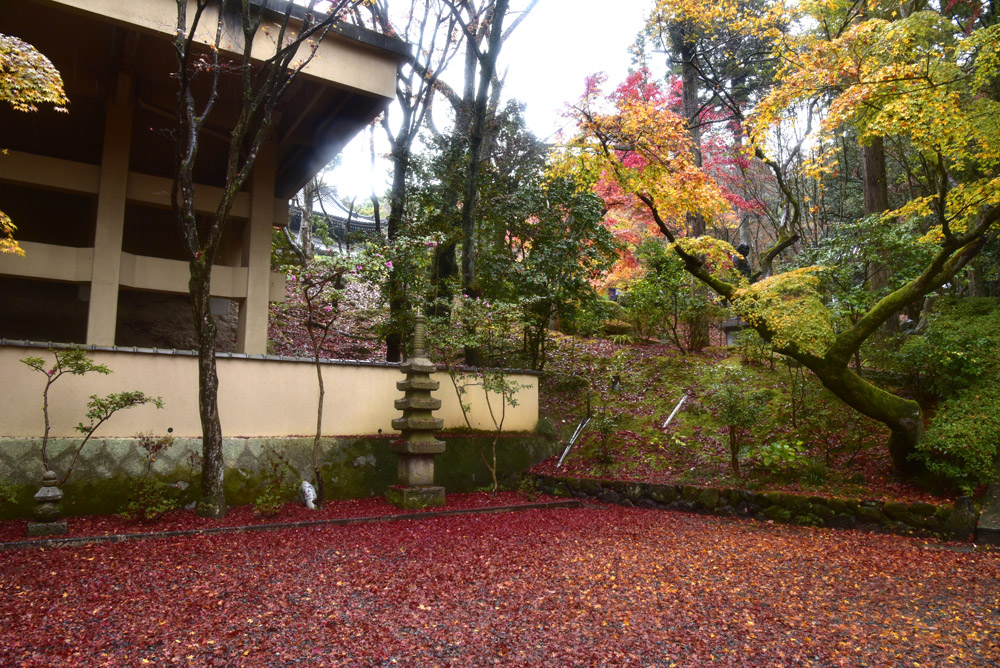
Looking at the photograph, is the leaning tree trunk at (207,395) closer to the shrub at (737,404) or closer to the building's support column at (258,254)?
the building's support column at (258,254)

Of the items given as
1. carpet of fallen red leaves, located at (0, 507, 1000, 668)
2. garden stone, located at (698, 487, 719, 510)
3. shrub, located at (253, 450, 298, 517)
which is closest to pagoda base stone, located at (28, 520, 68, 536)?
carpet of fallen red leaves, located at (0, 507, 1000, 668)

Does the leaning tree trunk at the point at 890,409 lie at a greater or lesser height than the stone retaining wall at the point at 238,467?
greater

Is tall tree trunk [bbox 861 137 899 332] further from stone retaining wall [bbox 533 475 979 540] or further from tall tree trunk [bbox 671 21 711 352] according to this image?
stone retaining wall [bbox 533 475 979 540]

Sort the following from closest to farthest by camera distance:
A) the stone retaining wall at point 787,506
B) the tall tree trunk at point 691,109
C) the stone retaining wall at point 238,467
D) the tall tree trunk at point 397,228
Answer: the stone retaining wall at point 238,467, the stone retaining wall at point 787,506, the tall tree trunk at point 397,228, the tall tree trunk at point 691,109

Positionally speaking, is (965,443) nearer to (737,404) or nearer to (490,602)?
(737,404)

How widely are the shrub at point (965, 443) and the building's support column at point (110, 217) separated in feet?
34.4

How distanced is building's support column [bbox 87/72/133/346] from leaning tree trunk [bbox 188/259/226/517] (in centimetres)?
295

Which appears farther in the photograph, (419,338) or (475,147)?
(475,147)

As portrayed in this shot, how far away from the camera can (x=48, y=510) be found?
5.39 meters

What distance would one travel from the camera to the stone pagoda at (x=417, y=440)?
7578 millimetres

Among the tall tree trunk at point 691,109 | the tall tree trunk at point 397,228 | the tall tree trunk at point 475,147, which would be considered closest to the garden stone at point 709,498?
the tall tree trunk at point 475,147

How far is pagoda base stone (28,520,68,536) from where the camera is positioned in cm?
526

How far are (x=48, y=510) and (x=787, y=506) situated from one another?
7.99m

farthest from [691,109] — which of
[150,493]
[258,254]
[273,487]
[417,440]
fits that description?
[150,493]
